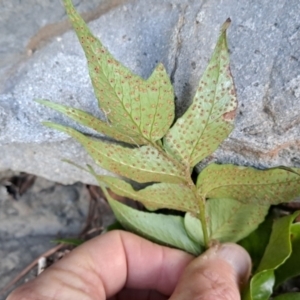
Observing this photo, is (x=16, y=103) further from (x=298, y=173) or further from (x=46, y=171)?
(x=298, y=173)

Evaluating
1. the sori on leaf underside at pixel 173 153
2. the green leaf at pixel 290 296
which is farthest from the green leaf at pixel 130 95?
the green leaf at pixel 290 296

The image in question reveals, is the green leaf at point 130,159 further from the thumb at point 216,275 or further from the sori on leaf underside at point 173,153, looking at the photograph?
the thumb at point 216,275

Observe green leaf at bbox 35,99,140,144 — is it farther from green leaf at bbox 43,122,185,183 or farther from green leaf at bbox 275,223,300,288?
green leaf at bbox 275,223,300,288

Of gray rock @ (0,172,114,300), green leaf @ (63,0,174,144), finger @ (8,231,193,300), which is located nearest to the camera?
green leaf @ (63,0,174,144)

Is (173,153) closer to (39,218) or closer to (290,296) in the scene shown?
(290,296)

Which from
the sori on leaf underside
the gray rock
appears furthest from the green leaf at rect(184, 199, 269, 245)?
the gray rock
